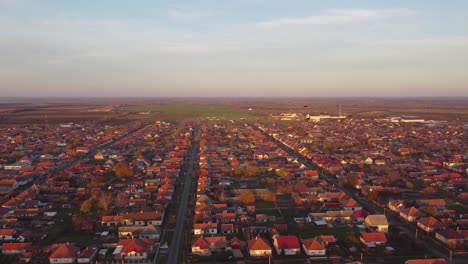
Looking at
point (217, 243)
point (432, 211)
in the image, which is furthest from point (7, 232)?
point (432, 211)

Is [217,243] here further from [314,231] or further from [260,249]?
[314,231]

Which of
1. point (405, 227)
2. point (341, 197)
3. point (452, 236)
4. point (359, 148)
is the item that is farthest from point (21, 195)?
point (359, 148)

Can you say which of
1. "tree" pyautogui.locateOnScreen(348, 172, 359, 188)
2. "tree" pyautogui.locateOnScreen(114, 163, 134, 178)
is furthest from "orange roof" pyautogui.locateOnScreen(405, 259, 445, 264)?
"tree" pyautogui.locateOnScreen(114, 163, 134, 178)

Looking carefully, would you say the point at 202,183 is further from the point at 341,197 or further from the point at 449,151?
the point at 449,151

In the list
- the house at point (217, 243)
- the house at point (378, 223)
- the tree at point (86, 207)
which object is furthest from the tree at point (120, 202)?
the house at point (378, 223)

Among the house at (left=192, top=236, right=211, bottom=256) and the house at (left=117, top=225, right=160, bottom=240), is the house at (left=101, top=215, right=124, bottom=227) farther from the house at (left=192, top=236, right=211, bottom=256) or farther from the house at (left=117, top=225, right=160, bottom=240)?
the house at (left=192, top=236, right=211, bottom=256)

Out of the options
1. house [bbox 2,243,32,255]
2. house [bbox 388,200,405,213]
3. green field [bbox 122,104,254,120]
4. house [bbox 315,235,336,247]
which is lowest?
house [bbox 2,243,32,255]

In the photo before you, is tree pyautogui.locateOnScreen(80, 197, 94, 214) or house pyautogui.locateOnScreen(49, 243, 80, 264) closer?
house pyautogui.locateOnScreen(49, 243, 80, 264)

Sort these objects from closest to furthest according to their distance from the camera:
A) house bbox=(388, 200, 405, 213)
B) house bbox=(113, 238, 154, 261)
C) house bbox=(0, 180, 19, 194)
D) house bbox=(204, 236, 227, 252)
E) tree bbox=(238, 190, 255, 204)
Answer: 1. house bbox=(113, 238, 154, 261)
2. house bbox=(204, 236, 227, 252)
3. house bbox=(388, 200, 405, 213)
4. tree bbox=(238, 190, 255, 204)
5. house bbox=(0, 180, 19, 194)
